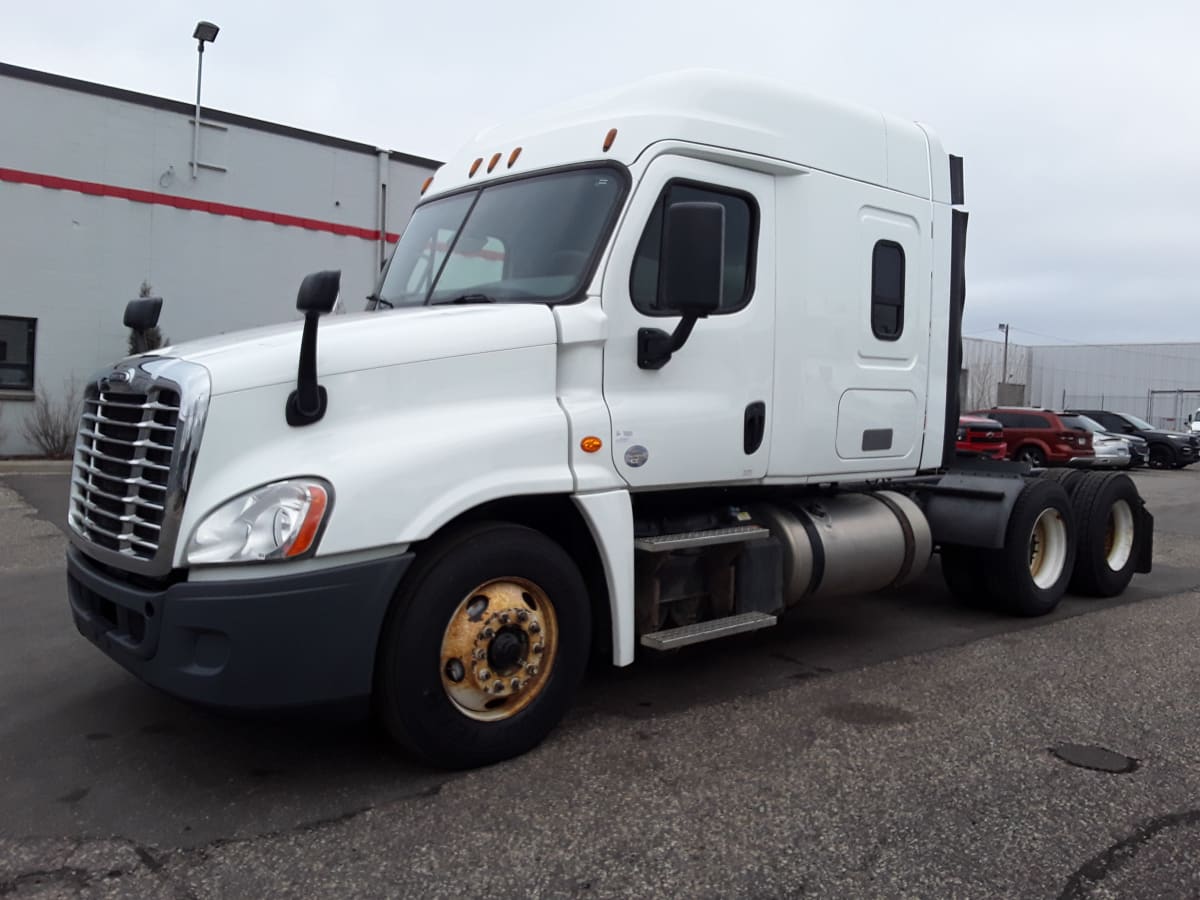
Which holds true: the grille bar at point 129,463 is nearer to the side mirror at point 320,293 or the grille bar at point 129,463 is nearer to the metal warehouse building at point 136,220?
the side mirror at point 320,293

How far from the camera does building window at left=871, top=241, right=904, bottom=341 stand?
222 inches

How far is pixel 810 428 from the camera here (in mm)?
5242

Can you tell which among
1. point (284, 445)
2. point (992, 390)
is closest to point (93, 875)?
point (284, 445)

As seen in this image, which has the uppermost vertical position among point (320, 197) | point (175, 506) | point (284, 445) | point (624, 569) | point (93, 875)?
point (320, 197)

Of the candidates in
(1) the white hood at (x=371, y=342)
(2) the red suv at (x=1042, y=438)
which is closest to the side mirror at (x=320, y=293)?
(1) the white hood at (x=371, y=342)

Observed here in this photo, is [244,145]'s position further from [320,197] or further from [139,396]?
[139,396]

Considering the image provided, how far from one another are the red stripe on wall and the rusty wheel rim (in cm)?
1215

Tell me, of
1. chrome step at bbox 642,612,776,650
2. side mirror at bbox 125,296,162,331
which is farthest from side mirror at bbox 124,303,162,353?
chrome step at bbox 642,612,776,650

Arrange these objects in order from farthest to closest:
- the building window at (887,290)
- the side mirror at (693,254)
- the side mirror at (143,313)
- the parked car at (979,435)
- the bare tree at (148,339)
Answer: the parked car at (979,435), the bare tree at (148,339), the building window at (887,290), the side mirror at (143,313), the side mirror at (693,254)

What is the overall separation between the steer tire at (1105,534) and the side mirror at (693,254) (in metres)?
4.76

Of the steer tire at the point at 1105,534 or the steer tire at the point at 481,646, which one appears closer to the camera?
the steer tire at the point at 481,646

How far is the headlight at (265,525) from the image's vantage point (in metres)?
3.39

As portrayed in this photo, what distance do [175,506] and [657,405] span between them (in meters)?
2.05

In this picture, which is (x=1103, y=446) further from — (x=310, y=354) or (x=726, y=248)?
(x=310, y=354)
